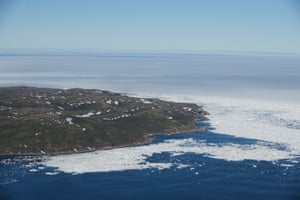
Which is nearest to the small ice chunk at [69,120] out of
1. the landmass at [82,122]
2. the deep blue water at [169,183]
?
the landmass at [82,122]

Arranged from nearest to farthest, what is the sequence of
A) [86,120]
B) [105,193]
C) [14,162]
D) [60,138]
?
[105,193] < [14,162] < [60,138] < [86,120]

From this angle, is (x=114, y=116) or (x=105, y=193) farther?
(x=114, y=116)

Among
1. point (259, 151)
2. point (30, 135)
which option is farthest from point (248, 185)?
point (30, 135)

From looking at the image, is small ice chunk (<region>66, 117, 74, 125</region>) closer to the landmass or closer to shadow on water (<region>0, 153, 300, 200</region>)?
the landmass

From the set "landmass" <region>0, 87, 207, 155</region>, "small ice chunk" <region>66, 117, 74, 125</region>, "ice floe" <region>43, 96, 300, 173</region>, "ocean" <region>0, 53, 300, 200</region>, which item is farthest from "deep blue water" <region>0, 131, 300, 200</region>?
"small ice chunk" <region>66, 117, 74, 125</region>

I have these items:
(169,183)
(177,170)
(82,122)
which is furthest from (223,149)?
(82,122)

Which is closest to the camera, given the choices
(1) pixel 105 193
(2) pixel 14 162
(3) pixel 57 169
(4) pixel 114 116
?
(1) pixel 105 193

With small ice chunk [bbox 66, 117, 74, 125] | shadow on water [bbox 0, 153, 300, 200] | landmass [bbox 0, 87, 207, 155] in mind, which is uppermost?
small ice chunk [bbox 66, 117, 74, 125]

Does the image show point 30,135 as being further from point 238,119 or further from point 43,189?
point 238,119
